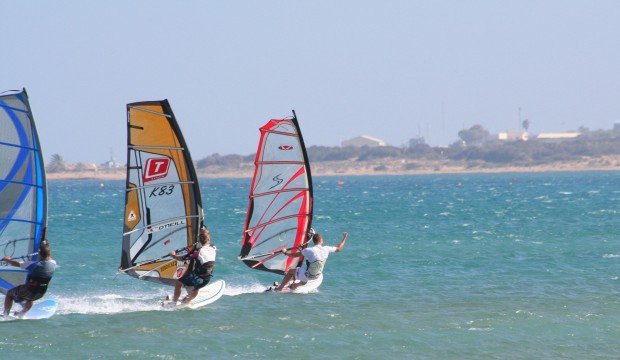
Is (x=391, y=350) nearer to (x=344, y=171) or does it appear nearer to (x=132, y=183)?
(x=132, y=183)

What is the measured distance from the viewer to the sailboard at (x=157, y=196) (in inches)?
618

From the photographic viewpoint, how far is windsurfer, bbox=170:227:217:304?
15.6 m

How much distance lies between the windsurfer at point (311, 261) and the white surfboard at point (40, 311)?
3.83m

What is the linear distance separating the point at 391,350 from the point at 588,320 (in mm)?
3496

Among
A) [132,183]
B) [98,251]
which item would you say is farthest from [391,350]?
[98,251]

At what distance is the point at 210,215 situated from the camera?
46688mm

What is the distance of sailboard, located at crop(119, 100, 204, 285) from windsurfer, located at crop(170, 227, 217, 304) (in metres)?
0.27

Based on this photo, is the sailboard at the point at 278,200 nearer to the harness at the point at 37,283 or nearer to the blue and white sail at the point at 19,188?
the blue and white sail at the point at 19,188

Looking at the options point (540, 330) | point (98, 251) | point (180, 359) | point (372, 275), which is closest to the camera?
point (180, 359)

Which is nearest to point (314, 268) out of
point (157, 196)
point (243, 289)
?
point (243, 289)

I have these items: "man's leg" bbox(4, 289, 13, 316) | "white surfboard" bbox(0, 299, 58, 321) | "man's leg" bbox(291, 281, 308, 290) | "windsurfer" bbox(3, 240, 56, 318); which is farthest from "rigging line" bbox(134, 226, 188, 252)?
"man's leg" bbox(291, 281, 308, 290)

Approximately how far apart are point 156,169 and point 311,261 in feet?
10.1

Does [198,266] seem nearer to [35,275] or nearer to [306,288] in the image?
[35,275]

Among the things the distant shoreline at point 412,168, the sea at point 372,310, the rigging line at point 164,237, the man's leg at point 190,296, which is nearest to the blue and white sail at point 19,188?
the sea at point 372,310
